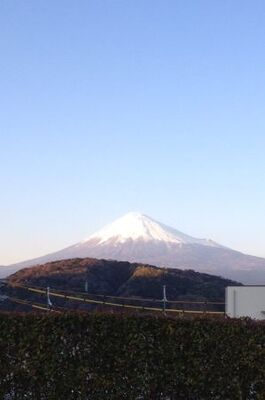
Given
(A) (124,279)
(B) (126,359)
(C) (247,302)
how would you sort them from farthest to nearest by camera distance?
(A) (124,279) < (C) (247,302) < (B) (126,359)

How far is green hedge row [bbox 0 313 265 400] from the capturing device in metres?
7.04

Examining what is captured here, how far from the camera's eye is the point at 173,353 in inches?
280

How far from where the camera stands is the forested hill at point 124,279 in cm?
3641

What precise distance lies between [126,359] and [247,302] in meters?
7.14

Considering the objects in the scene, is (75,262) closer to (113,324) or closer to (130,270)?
(130,270)

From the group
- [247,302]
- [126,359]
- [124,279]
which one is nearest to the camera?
[126,359]

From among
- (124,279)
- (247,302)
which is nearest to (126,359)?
(247,302)

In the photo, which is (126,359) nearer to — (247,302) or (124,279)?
(247,302)

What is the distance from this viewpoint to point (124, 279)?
41.1m

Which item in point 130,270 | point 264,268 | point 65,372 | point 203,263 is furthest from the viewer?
point 264,268

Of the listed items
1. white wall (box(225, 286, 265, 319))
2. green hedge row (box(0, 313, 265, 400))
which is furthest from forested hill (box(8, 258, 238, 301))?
green hedge row (box(0, 313, 265, 400))

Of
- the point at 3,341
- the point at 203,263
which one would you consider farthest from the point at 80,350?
the point at 203,263

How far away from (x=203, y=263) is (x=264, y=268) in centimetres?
3581

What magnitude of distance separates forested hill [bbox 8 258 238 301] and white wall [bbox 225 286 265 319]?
2037cm
